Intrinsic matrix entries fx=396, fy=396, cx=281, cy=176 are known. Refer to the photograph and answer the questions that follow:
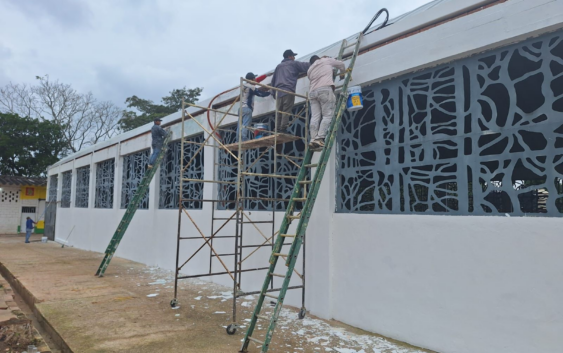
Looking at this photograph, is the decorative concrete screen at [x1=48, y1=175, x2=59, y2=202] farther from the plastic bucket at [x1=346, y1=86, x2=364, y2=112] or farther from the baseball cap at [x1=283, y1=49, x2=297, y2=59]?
the plastic bucket at [x1=346, y1=86, x2=364, y2=112]

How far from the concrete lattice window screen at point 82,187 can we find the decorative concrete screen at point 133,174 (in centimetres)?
380

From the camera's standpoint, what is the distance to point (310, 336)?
15.3 feet

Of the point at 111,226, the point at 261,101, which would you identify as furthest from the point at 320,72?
the point at 111,226

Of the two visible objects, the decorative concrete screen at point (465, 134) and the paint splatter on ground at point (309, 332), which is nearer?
the decorative concrete screen at point (465, 134)

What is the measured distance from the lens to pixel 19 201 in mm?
21797

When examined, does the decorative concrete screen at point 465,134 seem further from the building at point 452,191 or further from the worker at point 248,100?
the worker at point 248,100

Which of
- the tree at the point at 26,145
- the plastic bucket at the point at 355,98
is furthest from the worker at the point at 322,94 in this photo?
the tree at the point at 26,145

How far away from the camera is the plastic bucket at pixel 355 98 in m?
4.98

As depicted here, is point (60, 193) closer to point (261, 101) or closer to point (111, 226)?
point (111, 226)

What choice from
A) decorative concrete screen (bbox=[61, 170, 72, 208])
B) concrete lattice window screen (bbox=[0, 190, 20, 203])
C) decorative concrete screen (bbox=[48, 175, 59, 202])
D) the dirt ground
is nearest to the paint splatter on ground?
the dirt ground

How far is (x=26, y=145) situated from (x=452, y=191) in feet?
85.7

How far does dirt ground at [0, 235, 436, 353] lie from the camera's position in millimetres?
4383

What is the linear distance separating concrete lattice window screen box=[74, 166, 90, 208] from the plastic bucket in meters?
12.9

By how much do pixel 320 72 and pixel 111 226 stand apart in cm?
978
